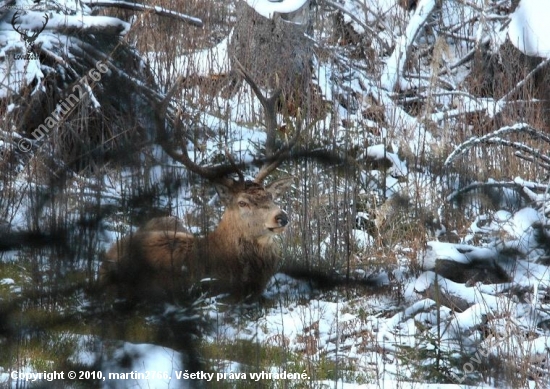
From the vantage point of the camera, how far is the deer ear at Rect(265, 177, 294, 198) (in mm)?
6164

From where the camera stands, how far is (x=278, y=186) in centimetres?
620

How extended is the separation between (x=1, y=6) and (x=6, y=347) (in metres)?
2.56

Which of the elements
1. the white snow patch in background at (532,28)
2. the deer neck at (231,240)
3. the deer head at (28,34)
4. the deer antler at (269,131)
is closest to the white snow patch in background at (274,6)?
the white snow patch in background at (532,28)

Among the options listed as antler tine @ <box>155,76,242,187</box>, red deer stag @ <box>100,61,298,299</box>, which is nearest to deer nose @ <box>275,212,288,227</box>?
red deer stag @ <box>100,61,298,299</box>

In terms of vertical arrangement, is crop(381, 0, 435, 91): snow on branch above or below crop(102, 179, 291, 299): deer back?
above

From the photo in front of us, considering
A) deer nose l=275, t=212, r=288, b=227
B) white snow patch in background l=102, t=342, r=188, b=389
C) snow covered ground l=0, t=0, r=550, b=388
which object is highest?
deer nose l=275, t=212, r=288, b=227

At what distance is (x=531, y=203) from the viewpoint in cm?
493

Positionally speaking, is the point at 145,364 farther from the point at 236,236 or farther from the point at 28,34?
the point at 28,34

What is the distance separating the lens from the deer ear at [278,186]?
243 inches

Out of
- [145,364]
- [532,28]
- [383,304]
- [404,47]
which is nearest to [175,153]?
[145,364]

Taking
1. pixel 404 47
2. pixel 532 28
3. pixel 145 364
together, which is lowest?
pixel 145 364

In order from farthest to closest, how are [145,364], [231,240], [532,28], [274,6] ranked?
[274,6] → [532,28] → [231,240] → [145,364]

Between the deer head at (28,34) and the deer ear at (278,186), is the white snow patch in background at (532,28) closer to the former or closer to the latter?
the deer ear at (278,186)

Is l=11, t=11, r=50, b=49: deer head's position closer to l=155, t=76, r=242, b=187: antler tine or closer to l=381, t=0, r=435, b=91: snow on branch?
l=155, t=76, r=242, b=187: antler tine
